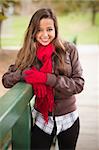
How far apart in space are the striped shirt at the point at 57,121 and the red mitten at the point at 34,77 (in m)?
0.22

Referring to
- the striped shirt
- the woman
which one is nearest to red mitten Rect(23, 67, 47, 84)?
the woman

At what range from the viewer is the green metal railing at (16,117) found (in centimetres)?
92

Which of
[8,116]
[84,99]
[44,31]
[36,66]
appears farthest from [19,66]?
[84,99]

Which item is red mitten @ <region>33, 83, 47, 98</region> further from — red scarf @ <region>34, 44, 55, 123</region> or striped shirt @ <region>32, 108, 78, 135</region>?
striped shirt @ <region>32, 108, 78, 135</region>

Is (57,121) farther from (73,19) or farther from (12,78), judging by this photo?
(73,19)

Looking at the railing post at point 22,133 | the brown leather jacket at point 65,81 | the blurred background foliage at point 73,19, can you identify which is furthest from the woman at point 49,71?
the blurred background foliage at point 73,19

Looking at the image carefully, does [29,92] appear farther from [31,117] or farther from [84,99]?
[84,99]

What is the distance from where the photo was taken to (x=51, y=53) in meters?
1.42

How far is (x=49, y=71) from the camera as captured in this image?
1.40 m

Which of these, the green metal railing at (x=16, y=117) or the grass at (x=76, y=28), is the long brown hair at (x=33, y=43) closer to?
the green metal railing at (x=16, y=117)

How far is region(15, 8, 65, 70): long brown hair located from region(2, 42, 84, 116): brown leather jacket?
27 mm

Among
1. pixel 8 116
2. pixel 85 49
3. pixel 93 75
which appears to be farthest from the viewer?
pixel 85 49

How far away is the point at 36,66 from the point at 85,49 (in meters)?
6.23

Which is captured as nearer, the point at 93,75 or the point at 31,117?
the point at 31,117
